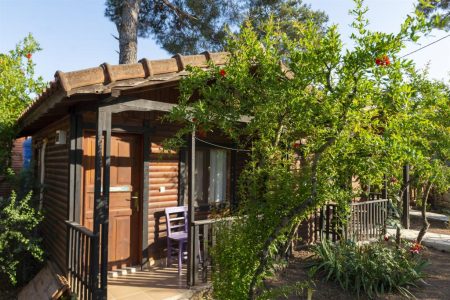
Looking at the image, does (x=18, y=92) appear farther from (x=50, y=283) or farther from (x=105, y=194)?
(x=105, y=194)

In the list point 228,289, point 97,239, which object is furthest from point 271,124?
point 97,239

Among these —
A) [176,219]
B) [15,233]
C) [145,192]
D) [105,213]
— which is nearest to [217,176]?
[176,219]

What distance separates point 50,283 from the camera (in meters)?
4.71

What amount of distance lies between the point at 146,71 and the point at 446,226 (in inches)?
390

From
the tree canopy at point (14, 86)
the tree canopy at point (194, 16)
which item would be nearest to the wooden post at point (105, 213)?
the tree canopy at point (14, 86)

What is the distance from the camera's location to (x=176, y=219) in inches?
215

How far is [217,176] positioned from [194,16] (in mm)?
6188

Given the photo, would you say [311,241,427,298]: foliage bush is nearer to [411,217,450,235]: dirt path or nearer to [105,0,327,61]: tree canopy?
[411,217,450,235]: dirt path

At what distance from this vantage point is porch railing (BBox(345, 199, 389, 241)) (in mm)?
6789

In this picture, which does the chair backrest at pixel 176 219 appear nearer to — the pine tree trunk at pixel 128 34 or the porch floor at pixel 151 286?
the porch floor at pixel 151 286

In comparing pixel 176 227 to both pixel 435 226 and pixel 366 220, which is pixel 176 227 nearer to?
pixel 366 220

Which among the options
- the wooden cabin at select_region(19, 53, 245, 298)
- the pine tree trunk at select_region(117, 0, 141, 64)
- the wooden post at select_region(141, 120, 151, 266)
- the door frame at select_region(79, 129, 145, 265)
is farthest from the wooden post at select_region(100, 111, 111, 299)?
the pine tree trunk at select_region(117, 0, 141, 64)

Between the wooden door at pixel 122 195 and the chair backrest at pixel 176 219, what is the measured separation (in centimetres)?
48

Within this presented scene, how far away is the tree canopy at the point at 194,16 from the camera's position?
10500mm
